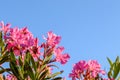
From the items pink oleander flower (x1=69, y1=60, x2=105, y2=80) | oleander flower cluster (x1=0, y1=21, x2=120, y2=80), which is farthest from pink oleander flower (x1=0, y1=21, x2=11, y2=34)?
pink oleander flower (x1=69, y1=60, x2=105, y2=80)

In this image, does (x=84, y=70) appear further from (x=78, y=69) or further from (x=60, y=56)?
(x=60, y=56)

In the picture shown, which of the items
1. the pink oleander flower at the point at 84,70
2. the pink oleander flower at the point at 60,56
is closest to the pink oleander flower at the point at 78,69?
the pink oleander flower at the point at 84,70

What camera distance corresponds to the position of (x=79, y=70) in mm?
5281

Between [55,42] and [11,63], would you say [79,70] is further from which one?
[11,63]

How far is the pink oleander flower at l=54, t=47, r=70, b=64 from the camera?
4.64 metres

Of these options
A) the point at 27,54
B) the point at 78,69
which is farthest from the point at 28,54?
the point at 78,69

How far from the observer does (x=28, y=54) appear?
4266 mm

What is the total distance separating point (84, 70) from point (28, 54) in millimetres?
1323

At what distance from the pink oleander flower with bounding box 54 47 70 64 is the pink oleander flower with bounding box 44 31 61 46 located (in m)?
0.11

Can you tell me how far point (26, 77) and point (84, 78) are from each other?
109 centimetres

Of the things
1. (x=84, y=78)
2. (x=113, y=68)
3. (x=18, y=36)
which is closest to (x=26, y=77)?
(x=18, y=36)

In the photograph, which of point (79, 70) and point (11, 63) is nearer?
point (11, 63)

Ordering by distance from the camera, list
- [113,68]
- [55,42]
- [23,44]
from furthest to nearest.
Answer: [113,68], [55,42], [23,44]

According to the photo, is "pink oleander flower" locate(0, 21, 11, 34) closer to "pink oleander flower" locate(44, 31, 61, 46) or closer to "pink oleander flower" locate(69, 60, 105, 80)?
"pink oleander flower" locate(44, 31, 61, 46)
